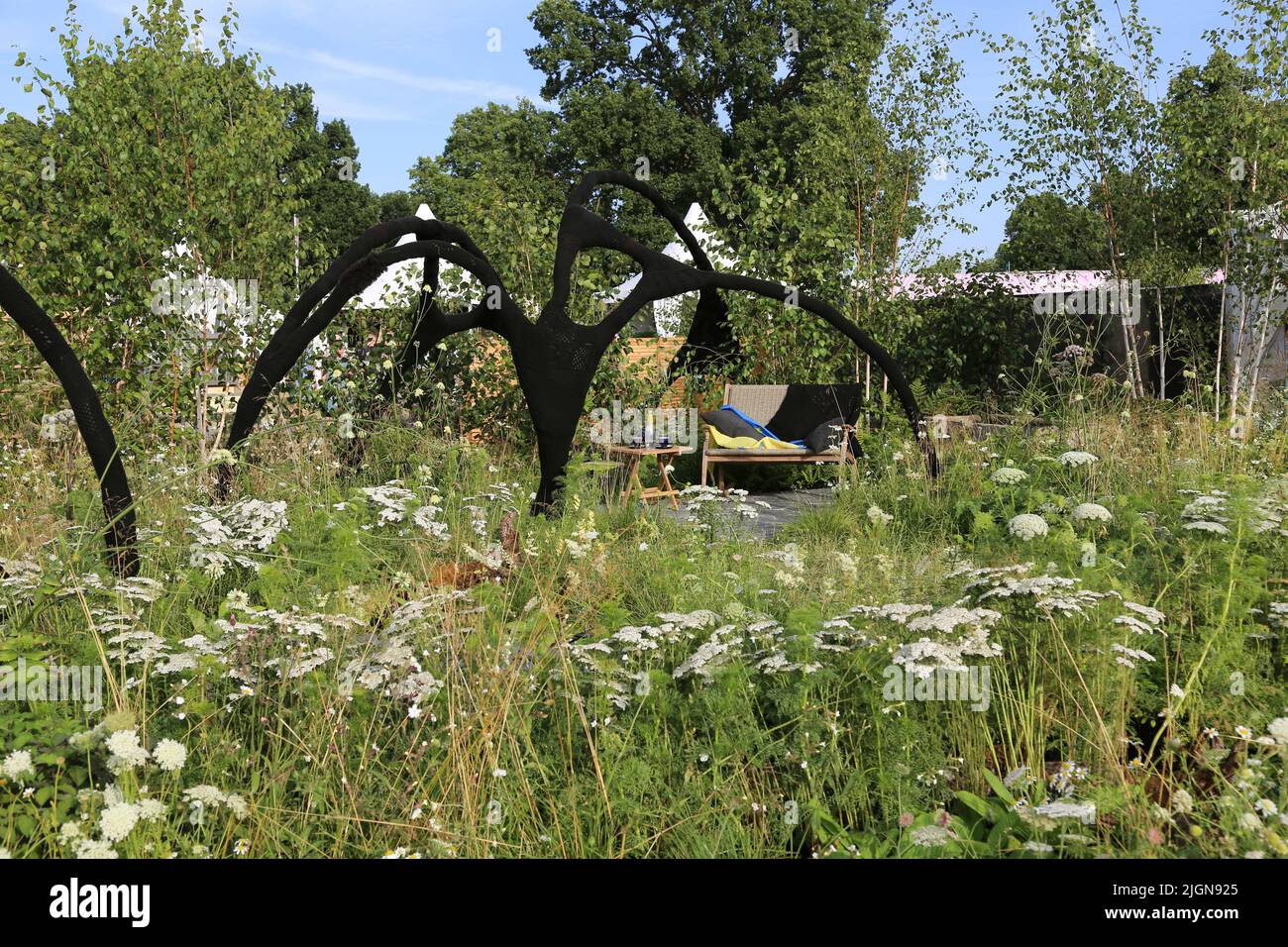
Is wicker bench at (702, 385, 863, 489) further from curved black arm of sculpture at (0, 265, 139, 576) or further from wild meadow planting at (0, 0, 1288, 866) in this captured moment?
curved black arm of sculpture at (0, 265, 139, 576)

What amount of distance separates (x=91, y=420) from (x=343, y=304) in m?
1.43

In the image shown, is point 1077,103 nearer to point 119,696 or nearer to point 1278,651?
point 1278,651

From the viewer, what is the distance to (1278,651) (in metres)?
3.45

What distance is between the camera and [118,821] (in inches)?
78.8

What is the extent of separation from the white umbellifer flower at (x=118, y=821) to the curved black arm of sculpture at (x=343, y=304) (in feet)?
8.20

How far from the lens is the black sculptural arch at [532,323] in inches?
198

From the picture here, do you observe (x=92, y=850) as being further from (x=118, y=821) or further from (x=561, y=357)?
(x=561, y=357)

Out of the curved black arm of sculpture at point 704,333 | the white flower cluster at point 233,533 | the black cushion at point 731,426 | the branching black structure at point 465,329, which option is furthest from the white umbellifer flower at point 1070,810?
the curved black arm of sculpture at point 704,333

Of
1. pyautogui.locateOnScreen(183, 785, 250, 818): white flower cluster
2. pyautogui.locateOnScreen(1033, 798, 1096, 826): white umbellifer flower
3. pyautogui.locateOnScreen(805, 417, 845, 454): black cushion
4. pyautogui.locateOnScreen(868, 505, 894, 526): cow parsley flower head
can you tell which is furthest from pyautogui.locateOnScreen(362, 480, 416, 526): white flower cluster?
pyautogui.locateOnScreen(805, 417, 845, 454): black cushion

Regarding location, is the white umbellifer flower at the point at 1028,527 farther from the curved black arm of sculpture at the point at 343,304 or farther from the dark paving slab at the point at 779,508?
the curved black arm of sculpture at the point at 343,304

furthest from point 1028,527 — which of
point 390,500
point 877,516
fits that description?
point 390,500

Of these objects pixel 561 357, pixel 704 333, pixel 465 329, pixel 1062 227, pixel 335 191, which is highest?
pixel 335 191

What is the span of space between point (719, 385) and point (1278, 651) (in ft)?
24.4

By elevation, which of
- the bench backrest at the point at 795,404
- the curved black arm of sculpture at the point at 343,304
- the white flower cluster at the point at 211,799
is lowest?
the white flower cluster at the point at 211,799
